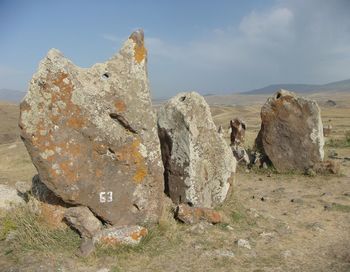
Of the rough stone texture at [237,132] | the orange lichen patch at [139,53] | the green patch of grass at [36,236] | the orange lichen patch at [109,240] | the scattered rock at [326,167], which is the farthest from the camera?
the rough stone texture at [237,132]

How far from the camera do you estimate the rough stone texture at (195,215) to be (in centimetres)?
933

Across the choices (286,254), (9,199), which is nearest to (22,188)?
(9,199)

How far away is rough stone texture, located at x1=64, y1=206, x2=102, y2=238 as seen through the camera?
8.13m

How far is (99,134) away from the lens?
848cm

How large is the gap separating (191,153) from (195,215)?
1.45m

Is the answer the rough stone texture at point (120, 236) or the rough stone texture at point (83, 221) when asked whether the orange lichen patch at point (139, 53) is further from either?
the rough stone texture at point (120, 236)

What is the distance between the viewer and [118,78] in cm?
870

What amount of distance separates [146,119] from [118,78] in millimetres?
959

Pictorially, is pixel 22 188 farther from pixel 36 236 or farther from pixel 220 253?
pixel 220 253

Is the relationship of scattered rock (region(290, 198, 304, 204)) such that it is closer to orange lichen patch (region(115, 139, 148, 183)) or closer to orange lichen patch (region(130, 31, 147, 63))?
orange lichen patch (region(115, 139, 148, 183))

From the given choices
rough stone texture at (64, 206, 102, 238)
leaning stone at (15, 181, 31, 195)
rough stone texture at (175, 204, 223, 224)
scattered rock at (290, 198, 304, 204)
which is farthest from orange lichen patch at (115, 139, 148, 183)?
scattered rock at (290, 198, 304, 204)

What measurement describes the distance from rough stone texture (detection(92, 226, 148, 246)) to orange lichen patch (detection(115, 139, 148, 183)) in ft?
3.27

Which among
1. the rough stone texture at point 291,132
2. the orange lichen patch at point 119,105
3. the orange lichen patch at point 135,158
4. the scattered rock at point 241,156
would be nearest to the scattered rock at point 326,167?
the rough stone texture at point 291,132

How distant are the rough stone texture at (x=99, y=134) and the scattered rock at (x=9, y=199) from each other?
1.90 metres
